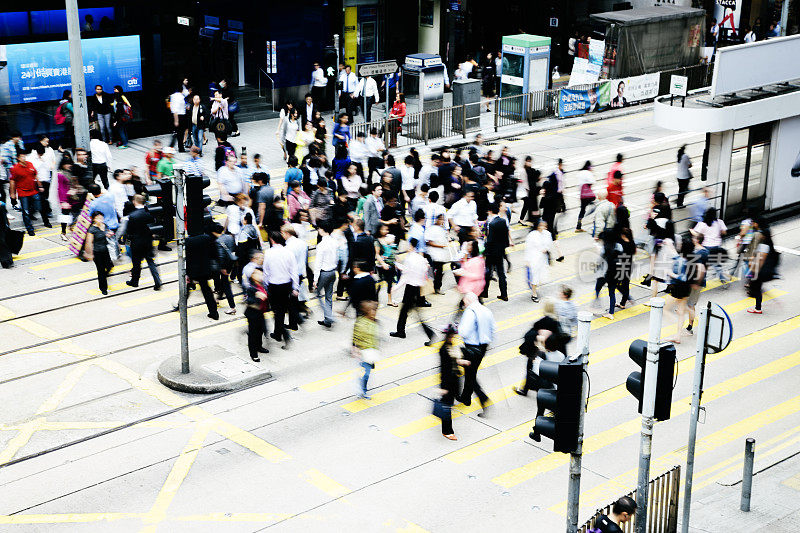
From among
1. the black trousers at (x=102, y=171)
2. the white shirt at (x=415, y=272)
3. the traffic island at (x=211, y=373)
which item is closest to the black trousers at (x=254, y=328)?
the traffic island at (x=211, y=373)

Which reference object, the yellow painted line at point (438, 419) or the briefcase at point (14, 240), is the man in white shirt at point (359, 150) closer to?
the briefcase at point (14, 240)

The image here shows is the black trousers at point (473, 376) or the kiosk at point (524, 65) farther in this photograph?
the kiosk at point (524, 65)

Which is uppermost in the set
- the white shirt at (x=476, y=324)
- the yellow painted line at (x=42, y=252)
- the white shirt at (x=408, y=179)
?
the white shirt at (x=408, y=179)

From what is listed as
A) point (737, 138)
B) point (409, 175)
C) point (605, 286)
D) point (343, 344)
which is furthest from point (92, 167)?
point (737, 138)

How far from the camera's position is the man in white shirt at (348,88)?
30.0m

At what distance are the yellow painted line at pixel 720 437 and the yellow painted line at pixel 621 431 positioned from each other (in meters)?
0.01

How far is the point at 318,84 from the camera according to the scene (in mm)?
30953

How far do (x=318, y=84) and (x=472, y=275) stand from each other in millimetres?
17224

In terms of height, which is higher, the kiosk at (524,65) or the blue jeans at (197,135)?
the kiosk at (524,65)

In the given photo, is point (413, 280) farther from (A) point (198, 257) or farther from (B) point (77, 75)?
(B) point (77, 75)

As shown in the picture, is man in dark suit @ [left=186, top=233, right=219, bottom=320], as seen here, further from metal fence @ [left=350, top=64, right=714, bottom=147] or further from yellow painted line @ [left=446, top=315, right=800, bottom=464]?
metal fence @ [left=350, top=64, right=714, bottom=147]

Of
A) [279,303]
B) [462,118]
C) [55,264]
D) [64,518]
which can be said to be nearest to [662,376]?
[64,518]

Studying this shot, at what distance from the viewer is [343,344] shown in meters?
15.4

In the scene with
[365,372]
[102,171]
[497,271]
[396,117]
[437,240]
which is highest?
[396,117]
